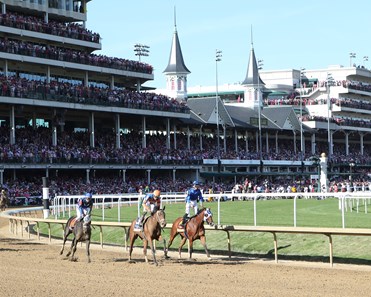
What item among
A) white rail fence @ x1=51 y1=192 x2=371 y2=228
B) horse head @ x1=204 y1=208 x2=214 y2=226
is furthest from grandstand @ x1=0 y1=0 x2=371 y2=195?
horse head @ x1=204 y1=208 x2=214 y2=226

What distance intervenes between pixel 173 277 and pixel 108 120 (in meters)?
42.4

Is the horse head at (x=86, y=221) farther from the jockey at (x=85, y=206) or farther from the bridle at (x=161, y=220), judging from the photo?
the bridle at (x=161, y=220)

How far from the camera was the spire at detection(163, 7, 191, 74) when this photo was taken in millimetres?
68062

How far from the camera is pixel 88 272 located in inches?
628

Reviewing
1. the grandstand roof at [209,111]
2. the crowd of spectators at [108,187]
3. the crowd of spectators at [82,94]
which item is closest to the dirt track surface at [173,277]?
the crowd of spectators at [108,187]

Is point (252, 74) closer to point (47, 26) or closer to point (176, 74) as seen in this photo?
point (176, 74)

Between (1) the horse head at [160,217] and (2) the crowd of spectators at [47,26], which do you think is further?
(2) the crowd of spectators at [47,26]

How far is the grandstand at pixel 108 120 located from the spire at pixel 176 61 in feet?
0.28

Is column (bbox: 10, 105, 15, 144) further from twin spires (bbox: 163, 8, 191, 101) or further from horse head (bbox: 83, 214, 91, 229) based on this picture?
horse head (bbox: 83, 214, 91, 229)

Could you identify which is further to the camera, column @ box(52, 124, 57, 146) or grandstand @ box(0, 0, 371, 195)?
column @ box(52, 124, 57, 146)

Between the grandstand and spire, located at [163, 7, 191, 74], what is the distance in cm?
8

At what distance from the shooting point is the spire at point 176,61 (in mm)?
68062

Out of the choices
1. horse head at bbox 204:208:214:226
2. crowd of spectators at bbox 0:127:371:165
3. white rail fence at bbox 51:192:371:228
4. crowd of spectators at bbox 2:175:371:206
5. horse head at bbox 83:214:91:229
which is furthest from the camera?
crowd of spectators at bbox 0:127:371:165

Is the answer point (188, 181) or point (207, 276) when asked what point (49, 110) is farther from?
point (207, 276)
